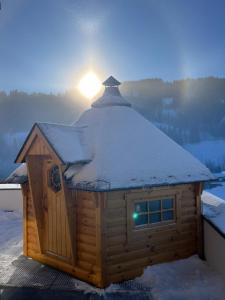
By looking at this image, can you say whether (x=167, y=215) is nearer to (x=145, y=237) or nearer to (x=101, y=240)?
(x=145, y=237)

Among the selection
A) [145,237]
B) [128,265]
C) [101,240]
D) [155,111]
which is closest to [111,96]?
[145,237]

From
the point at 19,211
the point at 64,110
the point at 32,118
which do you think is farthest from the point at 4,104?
the point at 19,211

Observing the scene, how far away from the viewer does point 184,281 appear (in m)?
6.80

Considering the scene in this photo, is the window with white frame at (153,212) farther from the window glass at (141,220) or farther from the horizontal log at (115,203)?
the horizontal log at (115,203)

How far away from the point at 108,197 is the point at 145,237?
1372 millimetres

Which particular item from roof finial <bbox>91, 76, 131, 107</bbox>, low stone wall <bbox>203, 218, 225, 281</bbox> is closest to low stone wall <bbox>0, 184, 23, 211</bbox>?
roof finial <bbox>91, 76, 131, 107</bbox>

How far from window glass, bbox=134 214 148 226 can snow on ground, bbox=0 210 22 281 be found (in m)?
3.22

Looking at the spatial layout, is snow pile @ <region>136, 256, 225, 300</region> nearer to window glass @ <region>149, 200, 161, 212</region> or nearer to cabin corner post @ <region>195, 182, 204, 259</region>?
cabin corner post @ <region>195, 182, 204, 259</region>

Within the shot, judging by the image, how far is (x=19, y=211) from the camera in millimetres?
13062

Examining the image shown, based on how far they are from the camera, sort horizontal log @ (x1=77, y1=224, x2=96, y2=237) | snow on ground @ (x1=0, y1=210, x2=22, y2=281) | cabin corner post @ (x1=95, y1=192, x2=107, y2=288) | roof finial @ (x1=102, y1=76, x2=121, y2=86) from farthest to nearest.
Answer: roof finial @ (x1=102, y1=76, x2=121, y2=86) < snow on ground @ (x1=0, y1=210, x2=22, y2=281) < horizontal log @ (x1=77, y1=224, x2=96, y2=237) < cabin corner post @ (x1=95, y1=192, x2=107, y2=288)

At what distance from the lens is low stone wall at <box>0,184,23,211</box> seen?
13133 mm

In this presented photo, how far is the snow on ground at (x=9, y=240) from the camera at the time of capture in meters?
7.77

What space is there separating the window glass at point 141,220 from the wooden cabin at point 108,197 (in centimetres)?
2

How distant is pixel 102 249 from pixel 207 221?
107 inches
